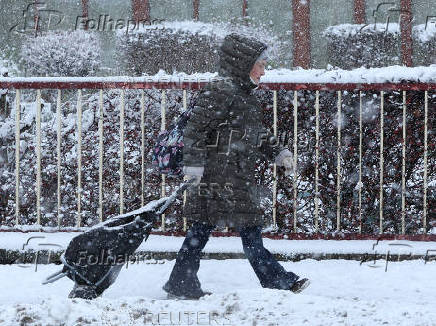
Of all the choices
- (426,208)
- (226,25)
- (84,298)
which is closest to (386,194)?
(426,208)

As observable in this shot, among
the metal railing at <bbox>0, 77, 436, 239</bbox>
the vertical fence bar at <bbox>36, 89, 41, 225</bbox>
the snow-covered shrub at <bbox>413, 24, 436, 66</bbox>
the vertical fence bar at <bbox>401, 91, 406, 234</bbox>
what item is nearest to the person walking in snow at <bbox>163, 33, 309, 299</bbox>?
the metal railing at <bbox>0, 77, 436, 239</bbox>

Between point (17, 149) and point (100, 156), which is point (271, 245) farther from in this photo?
point (17, 149)

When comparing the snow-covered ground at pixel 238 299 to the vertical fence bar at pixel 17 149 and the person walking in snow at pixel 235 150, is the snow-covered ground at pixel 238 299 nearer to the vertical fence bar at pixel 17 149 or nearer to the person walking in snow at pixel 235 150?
the person walking in snow at pixel 235 150

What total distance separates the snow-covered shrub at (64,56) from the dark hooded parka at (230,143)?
875 cm

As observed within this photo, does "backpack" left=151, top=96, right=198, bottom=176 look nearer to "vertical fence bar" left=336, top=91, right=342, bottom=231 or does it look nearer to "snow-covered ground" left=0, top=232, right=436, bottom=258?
"snow-covered ground" left=0, top=232, right=436, bottom=258

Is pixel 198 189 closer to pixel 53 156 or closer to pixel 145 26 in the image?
pixel 53 156

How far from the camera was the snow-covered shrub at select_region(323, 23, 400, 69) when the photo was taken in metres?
14.6

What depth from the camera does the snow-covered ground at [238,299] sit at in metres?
4.40

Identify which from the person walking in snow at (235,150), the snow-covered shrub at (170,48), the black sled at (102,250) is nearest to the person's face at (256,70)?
the person walking in snow at (235,150)

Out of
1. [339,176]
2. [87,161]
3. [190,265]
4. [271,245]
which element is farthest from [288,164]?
[87,161]

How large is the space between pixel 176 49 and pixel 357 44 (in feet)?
11.5

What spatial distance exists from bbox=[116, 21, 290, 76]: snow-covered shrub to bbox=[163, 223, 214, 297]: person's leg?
8.47 meters

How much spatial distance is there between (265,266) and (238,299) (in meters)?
0.39

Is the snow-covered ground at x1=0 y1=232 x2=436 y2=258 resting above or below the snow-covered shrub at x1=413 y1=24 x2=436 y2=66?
below
